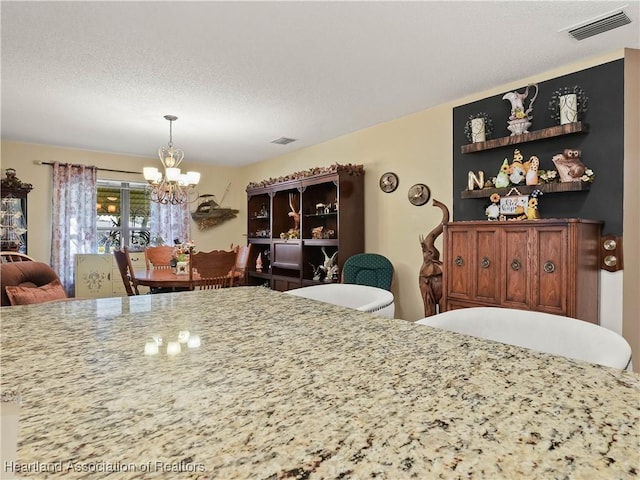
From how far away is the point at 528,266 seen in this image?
2.65 metres

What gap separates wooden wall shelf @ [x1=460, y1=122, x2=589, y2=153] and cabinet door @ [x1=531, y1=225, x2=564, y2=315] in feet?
2.55

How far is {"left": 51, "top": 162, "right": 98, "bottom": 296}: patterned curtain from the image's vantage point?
541 centimetres

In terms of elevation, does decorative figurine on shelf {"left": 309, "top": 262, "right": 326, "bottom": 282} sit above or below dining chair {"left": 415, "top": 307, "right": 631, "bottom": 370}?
below

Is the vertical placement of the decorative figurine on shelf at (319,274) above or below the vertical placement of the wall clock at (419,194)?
below

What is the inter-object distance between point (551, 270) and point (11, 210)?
598 cm

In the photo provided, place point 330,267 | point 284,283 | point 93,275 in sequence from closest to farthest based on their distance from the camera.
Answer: point 330,267
point 284,283
point 93,275

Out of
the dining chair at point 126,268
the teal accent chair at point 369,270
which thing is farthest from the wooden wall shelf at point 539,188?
the dining chair at point 126,268

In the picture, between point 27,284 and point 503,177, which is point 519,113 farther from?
point 27,284

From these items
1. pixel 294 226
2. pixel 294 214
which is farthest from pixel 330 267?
pixel 294 226

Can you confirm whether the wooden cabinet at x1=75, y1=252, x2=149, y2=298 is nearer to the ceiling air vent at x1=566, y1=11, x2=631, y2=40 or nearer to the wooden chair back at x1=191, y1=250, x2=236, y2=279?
the wooden chair back at x1=191, y1=250, x2=236, y2=279

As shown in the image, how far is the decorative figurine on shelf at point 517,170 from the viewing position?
3.07 metres

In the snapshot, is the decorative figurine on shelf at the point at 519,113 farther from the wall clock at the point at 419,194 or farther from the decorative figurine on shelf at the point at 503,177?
the wall clock at the point at 419,194

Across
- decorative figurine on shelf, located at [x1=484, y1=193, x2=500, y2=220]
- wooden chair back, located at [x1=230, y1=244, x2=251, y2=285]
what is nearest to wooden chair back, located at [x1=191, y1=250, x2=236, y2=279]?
wooden chair back, located at [x1=230, y1=244, x2=251, y2=285]

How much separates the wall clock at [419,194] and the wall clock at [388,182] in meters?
0.24
